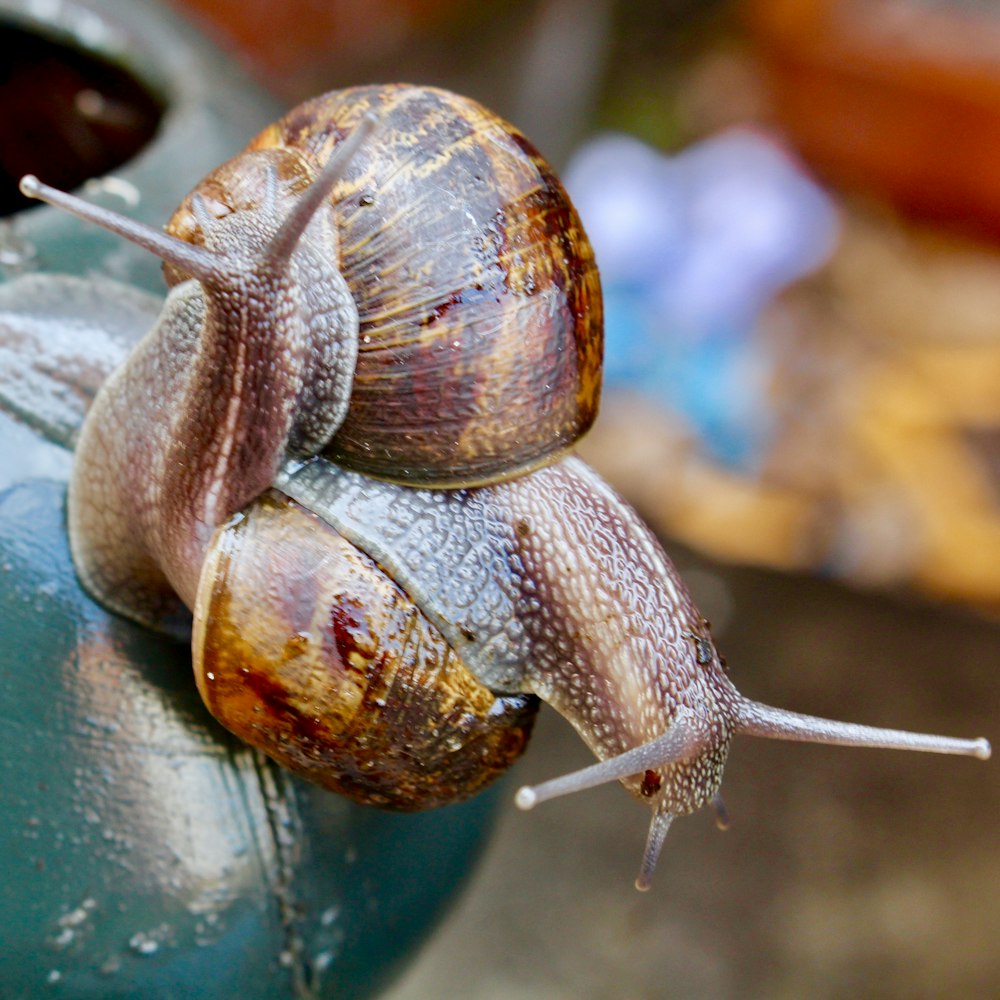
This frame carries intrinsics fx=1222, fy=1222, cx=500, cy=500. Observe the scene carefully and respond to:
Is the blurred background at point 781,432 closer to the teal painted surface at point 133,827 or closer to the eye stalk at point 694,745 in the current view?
the teal painted surface at point 133,827

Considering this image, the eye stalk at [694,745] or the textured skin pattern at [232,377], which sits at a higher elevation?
the textured skin pattern at [232,377]

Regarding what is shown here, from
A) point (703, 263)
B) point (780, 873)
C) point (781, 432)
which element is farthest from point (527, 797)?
point (703, 263)

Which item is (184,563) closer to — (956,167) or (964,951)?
(964,951)

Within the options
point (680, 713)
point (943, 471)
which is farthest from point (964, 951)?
point (680, 713)

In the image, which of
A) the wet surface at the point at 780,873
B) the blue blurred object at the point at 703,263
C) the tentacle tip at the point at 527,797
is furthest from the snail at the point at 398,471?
the blue blurred object at the point at 703,263

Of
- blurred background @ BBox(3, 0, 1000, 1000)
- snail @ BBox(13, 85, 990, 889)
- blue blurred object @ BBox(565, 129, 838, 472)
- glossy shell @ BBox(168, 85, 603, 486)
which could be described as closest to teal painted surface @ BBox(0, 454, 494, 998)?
snail @ BBox(13, 85, 990, 889)

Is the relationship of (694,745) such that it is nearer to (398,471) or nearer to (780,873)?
(398,471)

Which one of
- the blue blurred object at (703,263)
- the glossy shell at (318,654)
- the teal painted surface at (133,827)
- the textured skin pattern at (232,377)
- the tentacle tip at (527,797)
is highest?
the textured skin pattern at (232,377)

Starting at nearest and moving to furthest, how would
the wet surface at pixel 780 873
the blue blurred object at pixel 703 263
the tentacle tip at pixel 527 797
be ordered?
the tentacle tip at pixel 527 797 < the wet surface at pixel 780 873 < the blue blurred object at pixel 703 263
